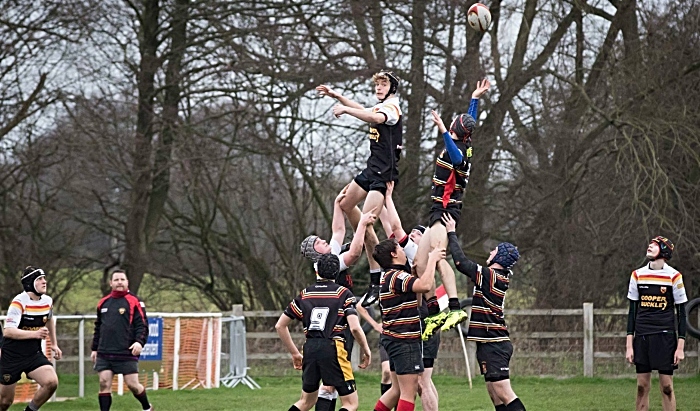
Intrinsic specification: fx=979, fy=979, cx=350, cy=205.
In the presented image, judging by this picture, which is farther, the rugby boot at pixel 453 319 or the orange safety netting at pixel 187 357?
the orange safety netting at pixel 187 357

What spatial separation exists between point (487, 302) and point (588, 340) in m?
9.73

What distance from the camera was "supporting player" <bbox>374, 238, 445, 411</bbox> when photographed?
8625 mm

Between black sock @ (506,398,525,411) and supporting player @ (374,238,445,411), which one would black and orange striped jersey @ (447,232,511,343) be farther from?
black sock @ (506,398,525,411)

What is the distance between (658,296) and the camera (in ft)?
34.9

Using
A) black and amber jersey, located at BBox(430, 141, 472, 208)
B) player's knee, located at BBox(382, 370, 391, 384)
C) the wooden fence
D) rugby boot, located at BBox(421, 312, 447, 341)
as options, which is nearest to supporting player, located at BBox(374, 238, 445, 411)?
rugby boot, located at BBox(421, 312, 447, 341)

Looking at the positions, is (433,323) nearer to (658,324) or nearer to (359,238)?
(359,238)

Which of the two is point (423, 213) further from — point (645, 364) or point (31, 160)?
point (645, 364)

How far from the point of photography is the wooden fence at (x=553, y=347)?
17.8 m

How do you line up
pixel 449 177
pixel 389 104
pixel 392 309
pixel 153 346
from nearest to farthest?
pixel 392 309, pixel 389 104, pixel 449 177, pixel 153 346

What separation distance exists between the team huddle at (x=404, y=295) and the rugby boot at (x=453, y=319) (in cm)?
A: 2

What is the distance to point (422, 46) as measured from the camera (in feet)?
65.6

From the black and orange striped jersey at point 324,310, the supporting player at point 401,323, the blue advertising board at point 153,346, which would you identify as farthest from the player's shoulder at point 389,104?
the blue advertising board at point 153,346

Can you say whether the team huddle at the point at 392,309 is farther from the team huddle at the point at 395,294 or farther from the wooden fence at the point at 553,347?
the wooden fence at the point at 553,347

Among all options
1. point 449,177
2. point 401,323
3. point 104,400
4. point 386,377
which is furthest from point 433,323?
point 104,400
